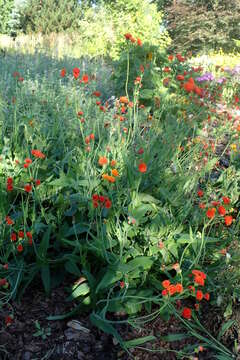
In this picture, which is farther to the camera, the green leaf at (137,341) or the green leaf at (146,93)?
the green leaf at (146,93)

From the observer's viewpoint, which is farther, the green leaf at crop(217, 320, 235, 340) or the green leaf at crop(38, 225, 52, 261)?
the green leaf at crop(38, 225, 52, 261)

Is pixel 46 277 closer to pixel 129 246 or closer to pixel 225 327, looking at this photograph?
pixel 129 246

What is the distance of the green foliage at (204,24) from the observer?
18.8 m

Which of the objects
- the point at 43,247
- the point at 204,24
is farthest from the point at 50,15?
the point at 43,247

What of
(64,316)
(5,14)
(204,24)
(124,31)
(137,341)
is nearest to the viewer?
(137,341)

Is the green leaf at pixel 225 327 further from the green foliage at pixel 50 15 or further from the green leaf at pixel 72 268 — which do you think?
the green foliage at pixel 50 15

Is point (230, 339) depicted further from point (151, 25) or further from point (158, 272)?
point (151, 25)

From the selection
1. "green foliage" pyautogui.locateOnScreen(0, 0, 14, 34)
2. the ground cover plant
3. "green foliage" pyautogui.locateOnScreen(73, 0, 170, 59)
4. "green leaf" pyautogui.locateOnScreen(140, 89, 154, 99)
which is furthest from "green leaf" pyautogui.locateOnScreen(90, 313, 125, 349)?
"green foliage" pyautogui.locateOnScreen(0, 0, 14, 34)

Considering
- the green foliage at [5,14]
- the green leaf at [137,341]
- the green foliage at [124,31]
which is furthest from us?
the green foliage at [5,14]

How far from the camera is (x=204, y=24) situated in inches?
752

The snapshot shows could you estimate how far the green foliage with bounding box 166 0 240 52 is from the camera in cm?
1875

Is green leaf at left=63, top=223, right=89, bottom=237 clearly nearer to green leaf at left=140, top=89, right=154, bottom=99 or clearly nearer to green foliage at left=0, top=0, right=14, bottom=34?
green leaf at left=140, top=89, right=154, bottom=99

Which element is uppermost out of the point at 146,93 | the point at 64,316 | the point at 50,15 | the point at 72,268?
the point at 146,93

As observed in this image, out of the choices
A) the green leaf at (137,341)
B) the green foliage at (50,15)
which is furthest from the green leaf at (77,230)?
the green foliage at (50,15)
